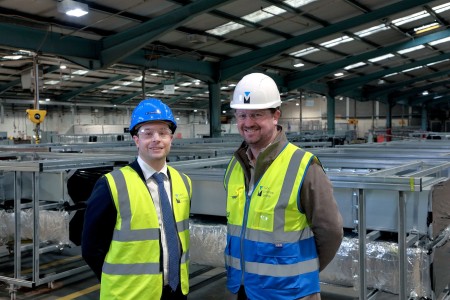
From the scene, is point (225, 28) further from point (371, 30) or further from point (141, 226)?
point (141, 226)

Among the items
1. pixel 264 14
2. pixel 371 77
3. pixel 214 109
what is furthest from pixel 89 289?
pixel 371 77

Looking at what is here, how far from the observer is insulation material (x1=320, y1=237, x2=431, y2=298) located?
305cm

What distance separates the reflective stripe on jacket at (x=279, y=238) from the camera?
7.18 feet

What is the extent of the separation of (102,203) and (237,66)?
46.5ft

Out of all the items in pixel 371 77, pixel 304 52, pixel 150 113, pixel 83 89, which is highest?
pixel 304 52

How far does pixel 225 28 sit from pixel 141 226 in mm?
11524

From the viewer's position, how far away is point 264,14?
12445 mm

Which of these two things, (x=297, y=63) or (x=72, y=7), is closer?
(x=72, y=7)

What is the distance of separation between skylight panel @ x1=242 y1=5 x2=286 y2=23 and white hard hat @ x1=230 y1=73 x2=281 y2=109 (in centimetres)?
1016

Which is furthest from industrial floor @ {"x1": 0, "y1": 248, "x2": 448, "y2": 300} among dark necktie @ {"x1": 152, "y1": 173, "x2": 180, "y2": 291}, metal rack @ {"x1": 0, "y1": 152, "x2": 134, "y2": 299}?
dark necktie @ {"x1": 152, "y1": 173, "x2": 180, "y2": 291}

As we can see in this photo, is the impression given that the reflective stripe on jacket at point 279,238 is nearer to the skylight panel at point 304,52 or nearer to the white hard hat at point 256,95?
the white hard hat at point 256,95

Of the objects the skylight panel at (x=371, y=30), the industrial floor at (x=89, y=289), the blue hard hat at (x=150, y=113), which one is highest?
the skylight panel at (x=371, y=30)

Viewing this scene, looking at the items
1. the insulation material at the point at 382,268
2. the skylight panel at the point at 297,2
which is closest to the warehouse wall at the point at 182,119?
the skylight panel at the point at 297,2

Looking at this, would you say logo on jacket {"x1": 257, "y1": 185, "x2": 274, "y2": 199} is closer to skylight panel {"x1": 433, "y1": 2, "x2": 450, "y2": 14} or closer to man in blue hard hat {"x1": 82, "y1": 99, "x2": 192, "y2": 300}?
man in blue hard hat {"x1": 82, "y1": 99, "x2": 192, "y2": 300}
